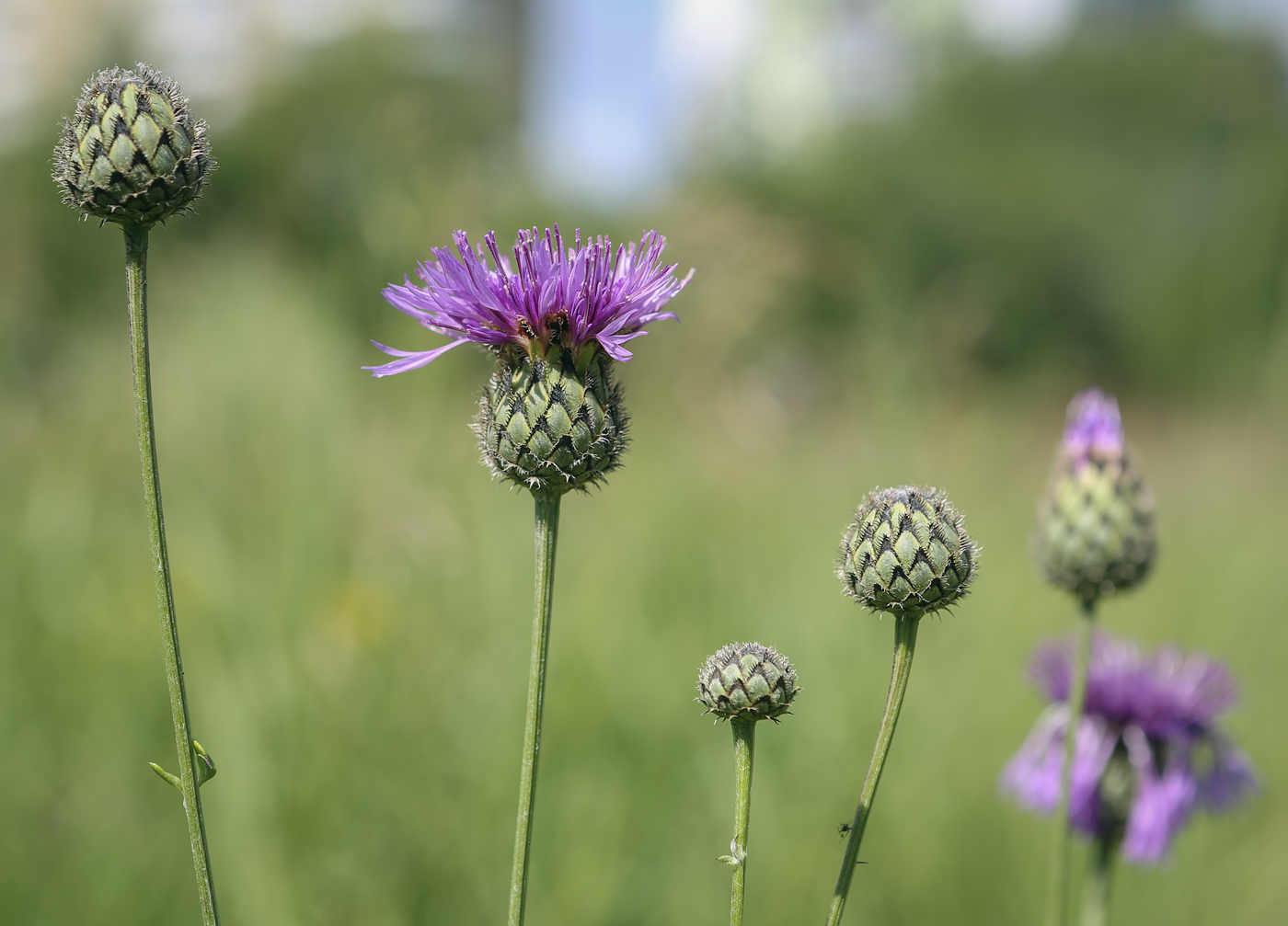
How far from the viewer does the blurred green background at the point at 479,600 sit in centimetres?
280

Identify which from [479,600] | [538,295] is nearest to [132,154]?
[538,295]

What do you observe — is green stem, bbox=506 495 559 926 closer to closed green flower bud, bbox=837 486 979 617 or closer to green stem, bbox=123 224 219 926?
green stem, bbox=123 224 219 926

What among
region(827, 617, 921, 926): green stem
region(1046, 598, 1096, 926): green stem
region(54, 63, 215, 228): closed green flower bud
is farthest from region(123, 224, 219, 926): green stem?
region(1046, 598, 1096, 926): green stem

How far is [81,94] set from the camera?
3.37 ft

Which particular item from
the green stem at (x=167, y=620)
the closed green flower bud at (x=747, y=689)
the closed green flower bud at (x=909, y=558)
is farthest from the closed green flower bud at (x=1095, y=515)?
the green stem at (x=167, y=620)

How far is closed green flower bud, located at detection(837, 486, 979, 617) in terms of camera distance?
112 cm

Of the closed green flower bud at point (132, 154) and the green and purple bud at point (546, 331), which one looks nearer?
the closed green flower bud at point (132, 154)

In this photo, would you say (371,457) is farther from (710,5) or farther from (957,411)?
(710,5)

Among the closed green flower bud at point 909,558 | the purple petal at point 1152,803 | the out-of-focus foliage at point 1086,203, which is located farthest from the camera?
the out-of-focus foliage at point 1086,203

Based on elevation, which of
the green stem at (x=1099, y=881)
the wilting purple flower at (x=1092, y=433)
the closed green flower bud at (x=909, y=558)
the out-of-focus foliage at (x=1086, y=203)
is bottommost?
the green stem at (x=1099, y=881)

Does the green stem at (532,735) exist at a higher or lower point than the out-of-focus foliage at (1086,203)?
lower

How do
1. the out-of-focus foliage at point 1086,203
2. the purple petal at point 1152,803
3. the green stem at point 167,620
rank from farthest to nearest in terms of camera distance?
the out-of-focus foliage at point 1086,203 → the purple petal at point 1152,803 → the green stem at point 167,620

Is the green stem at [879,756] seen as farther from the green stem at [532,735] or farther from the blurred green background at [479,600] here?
the blurred green background at [479,600]

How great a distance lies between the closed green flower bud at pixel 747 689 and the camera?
3.46 ft
